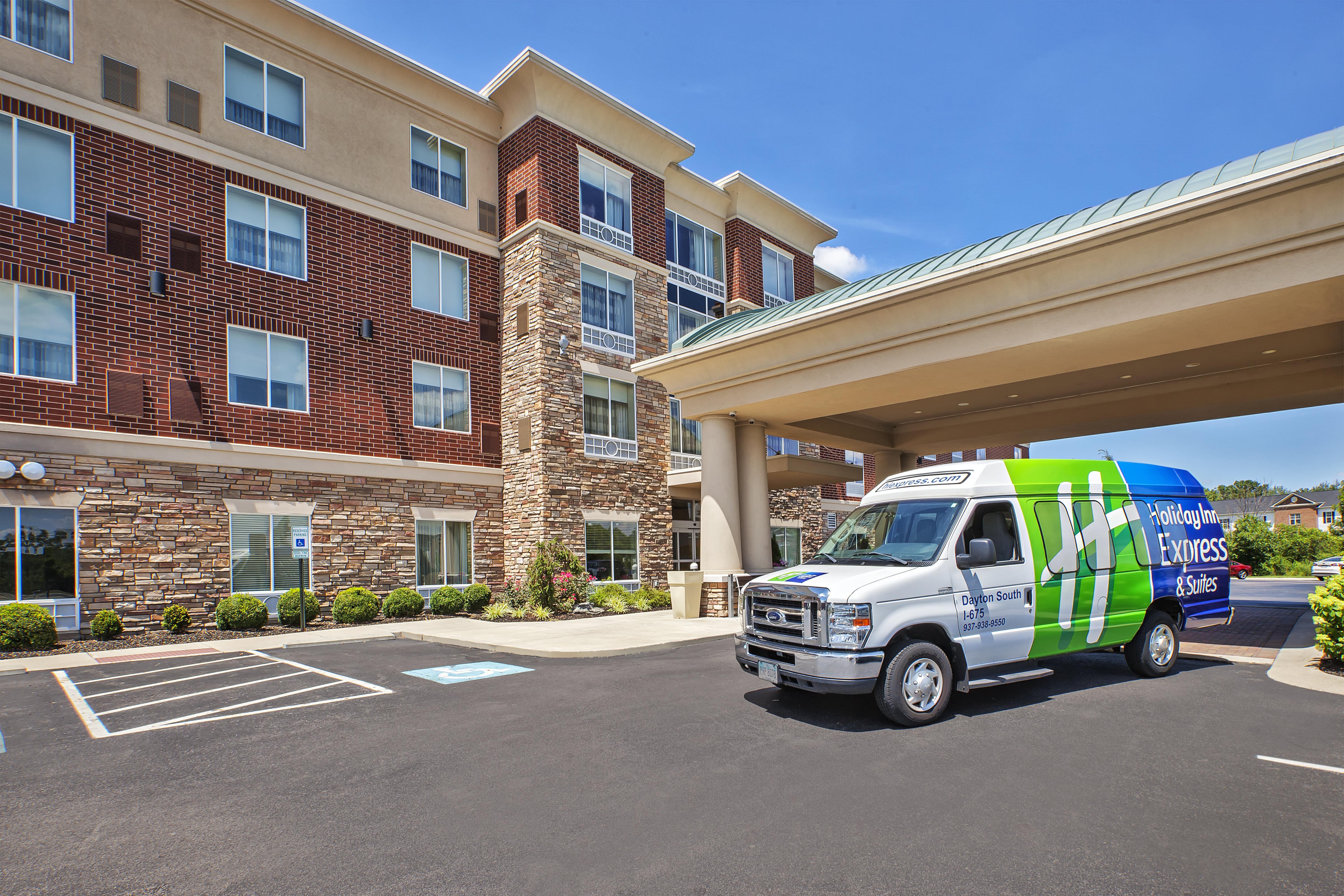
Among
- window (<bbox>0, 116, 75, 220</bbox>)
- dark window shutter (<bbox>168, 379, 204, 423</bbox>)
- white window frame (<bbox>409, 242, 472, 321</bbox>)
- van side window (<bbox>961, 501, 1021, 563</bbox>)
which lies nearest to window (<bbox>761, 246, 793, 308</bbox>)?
white window frame (<bbox>409, 242, 472, 321</bbox>)

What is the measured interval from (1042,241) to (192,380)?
17.6 meters

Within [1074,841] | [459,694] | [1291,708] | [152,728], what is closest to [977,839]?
[1074,841]

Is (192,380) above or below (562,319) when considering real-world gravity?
below

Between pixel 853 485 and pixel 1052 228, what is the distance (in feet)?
86.9

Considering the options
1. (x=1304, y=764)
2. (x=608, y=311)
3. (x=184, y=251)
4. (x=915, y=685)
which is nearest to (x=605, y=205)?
(x=608, y=311)

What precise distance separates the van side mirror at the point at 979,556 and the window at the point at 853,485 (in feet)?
91.7

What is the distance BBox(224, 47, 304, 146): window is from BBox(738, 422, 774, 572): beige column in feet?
45.3

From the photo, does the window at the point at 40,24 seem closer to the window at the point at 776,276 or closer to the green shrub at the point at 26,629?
the green shrub at the point at 26,629

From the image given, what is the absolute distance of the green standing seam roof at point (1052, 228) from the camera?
33.7 ft

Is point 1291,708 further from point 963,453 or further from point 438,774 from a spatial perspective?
point 963,453

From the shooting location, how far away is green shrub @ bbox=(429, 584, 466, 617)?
19.8m

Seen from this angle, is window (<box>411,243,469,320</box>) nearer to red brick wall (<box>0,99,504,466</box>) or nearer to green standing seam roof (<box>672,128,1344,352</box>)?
red brick wall (<box>0,99,504,466</box>)

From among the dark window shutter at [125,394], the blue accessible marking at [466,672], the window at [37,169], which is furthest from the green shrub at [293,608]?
the window at [37,169]

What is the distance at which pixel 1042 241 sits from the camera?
12.1 metres
